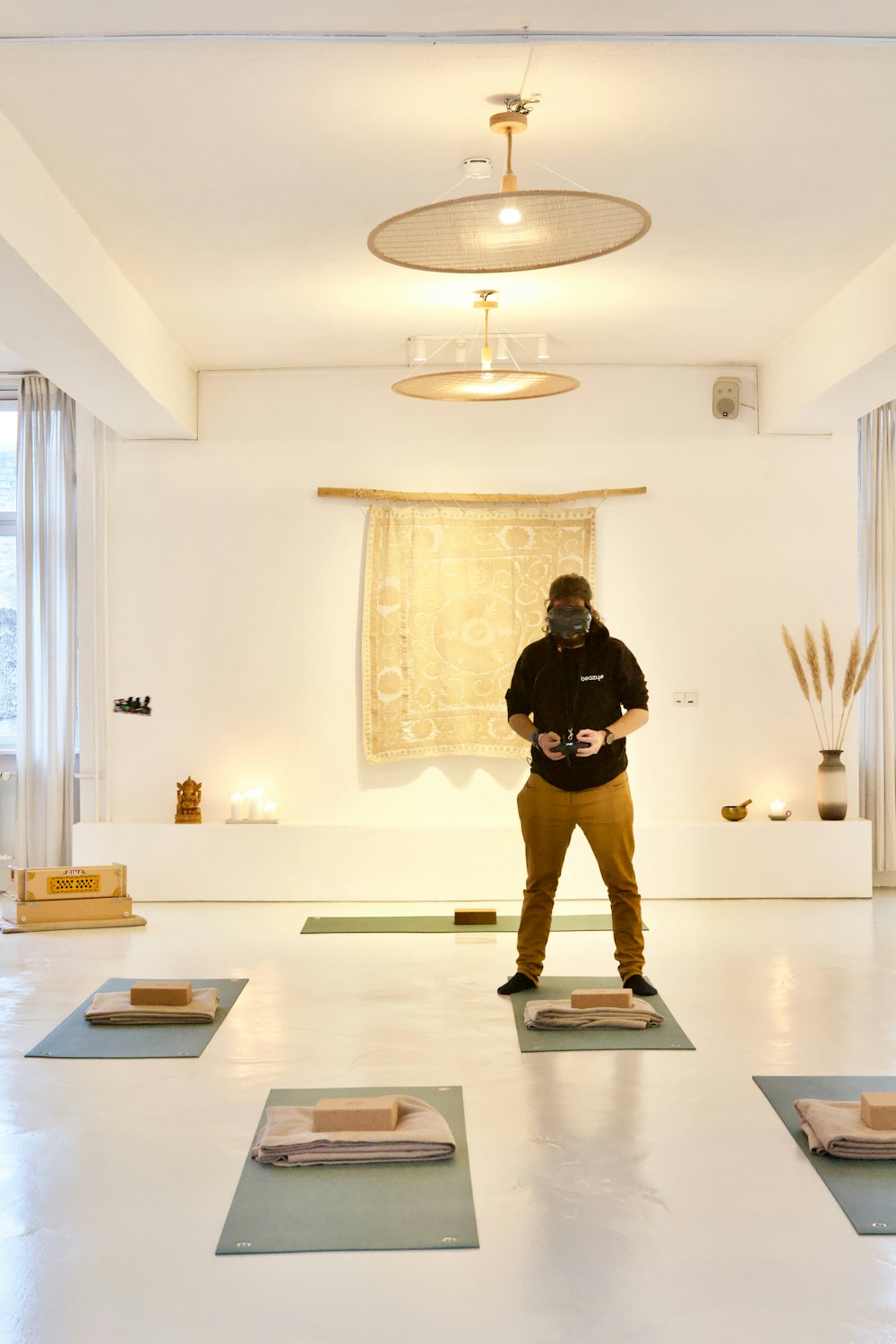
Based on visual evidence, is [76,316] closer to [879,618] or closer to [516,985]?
[516,985]

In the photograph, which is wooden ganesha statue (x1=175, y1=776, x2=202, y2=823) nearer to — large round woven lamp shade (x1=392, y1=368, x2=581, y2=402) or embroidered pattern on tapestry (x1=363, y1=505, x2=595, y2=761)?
embroidered pattern on tapestry (x1=363, y1=505, x2=595, y2=761)

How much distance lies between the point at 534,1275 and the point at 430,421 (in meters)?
5.05

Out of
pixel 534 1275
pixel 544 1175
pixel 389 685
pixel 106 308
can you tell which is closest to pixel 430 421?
pixel 389 685

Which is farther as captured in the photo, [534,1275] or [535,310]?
[535,310]

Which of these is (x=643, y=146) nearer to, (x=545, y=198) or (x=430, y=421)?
(x=545, y=198)

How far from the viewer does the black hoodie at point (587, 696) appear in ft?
14.7

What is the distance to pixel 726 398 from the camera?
6.82m

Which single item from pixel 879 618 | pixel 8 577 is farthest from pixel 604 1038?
pixel 8 577

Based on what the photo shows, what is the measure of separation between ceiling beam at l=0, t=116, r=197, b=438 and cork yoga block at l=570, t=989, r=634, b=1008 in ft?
9.52

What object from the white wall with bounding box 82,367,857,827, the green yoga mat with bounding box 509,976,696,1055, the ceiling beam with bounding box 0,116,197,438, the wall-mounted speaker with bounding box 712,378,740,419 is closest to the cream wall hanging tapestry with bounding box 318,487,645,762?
the white wall with bounding box 82,367,857,827

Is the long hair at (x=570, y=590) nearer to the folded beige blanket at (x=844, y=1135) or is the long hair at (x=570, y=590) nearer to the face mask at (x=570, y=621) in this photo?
the face mask at (x=570, y=621)

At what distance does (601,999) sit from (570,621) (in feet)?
4.19

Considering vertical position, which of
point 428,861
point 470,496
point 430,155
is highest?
point 430,155

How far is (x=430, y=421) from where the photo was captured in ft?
22.6
